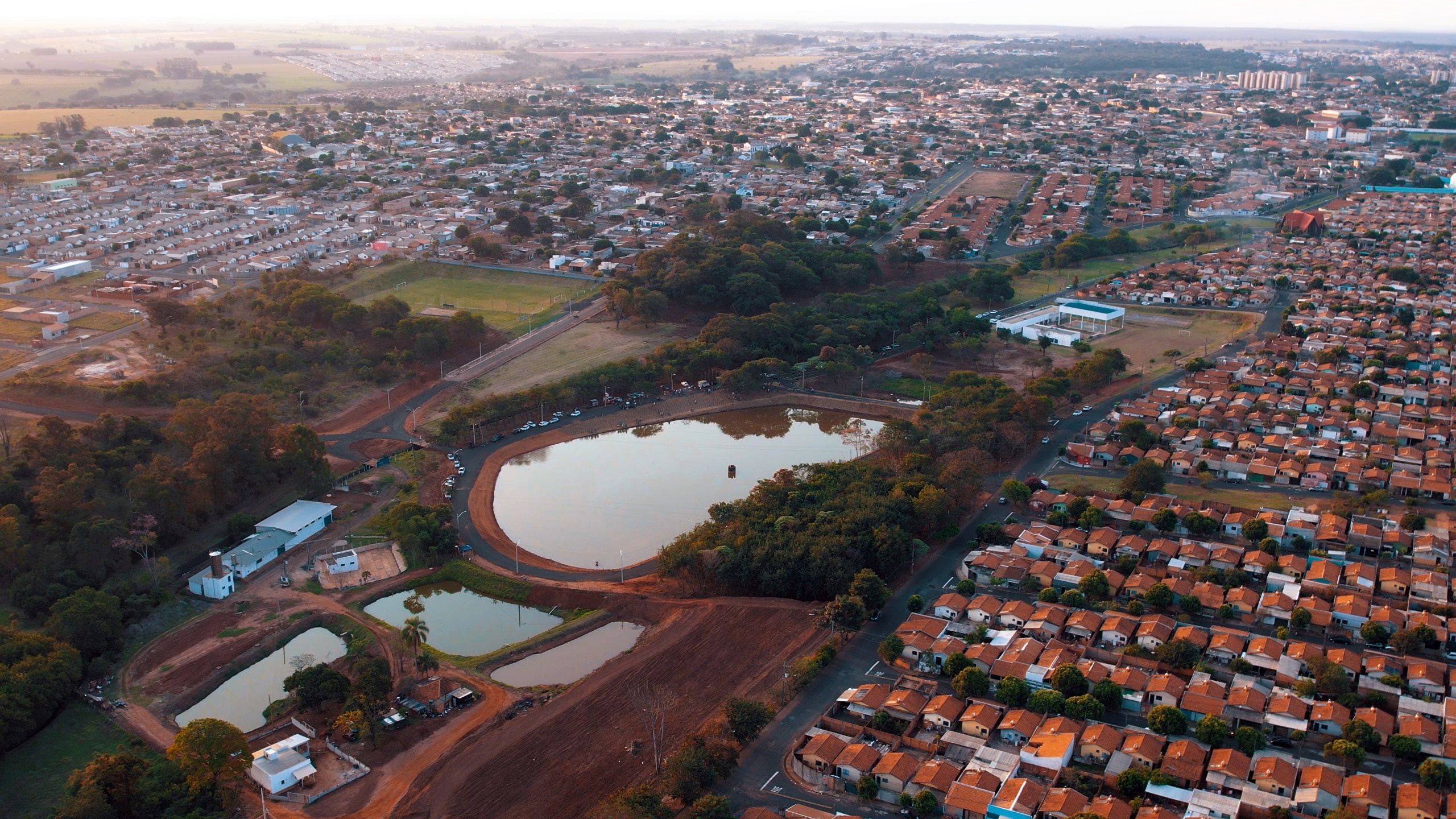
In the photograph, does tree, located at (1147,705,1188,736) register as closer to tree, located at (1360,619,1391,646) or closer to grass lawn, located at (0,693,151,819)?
tree, located at (1360,619,1391,646)

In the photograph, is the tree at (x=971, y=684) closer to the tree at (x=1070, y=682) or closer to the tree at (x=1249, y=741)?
the tree at (x=1070, y=682)

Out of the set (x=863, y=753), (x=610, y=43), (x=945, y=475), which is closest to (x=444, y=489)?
(x=945, y=475)

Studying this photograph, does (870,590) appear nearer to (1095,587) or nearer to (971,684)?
(971,684)

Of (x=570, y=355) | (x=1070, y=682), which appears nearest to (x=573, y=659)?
(x=1070, y=682)

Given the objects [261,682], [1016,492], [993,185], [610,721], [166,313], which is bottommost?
[261,682]

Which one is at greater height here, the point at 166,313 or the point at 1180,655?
the point at 166,313

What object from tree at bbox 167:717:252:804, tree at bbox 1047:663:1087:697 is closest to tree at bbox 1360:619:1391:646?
Result: tree at bbox 1047:663:1087:697
